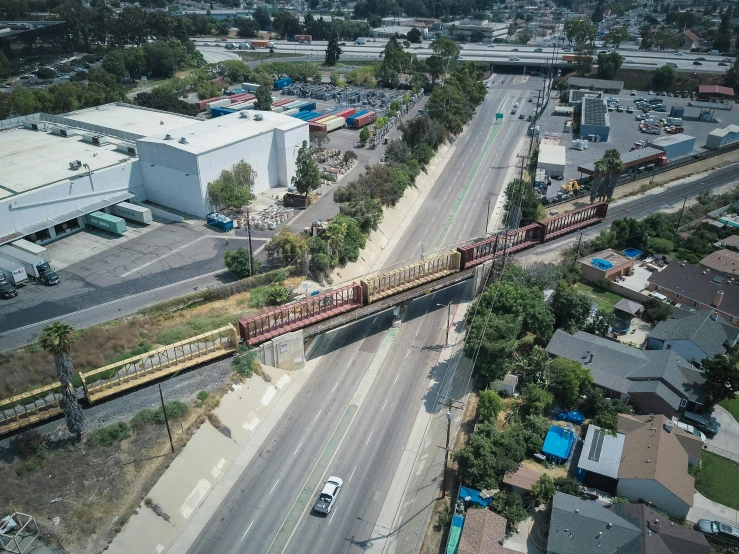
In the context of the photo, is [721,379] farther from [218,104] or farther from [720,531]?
[218,104]

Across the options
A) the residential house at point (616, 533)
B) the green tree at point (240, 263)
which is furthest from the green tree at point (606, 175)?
the residential house at point (616, 533)

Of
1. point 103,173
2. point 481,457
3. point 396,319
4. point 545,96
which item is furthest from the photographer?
point 545,96

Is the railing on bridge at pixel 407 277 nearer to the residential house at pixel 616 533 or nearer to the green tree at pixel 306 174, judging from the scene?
the residential house at pixel 616 533

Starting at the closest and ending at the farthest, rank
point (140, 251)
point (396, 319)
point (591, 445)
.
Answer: point (591, 445), point (396, 319), point (140, 251)

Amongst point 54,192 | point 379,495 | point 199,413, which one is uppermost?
point 54,192

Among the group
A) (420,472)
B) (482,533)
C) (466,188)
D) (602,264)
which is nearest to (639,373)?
(602,264)

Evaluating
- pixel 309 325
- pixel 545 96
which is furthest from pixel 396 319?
pixel 545 96

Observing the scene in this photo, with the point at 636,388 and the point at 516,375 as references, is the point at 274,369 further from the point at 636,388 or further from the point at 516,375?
the point at 636,388
